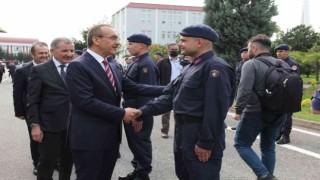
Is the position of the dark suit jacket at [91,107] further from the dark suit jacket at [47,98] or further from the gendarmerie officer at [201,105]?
the dark suit jacket at [47,98]

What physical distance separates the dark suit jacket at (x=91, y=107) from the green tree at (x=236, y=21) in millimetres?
15931

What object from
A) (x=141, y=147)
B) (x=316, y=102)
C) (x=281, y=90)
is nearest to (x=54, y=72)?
(x=141, y=147)

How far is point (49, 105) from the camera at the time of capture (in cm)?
413

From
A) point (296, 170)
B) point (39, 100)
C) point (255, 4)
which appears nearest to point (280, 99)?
point (296, 170)

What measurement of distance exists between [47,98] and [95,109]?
124 cm

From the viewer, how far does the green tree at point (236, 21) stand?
1878 cm

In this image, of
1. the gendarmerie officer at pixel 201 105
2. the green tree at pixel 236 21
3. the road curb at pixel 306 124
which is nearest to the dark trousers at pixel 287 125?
the road curb at pixel 306 124

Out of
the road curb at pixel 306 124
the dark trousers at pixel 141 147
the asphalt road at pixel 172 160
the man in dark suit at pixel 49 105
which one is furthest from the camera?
the road curb at pixel 306 124

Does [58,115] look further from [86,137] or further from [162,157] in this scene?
[162,157]

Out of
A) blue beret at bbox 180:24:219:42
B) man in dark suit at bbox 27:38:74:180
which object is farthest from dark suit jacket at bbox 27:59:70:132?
blue beret at bbox 180:24:219:42

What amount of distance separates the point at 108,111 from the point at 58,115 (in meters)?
1.27

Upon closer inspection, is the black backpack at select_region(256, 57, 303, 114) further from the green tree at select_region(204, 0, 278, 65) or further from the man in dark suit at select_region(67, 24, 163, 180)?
the green tree at select_region(204, 0, 278, 65)

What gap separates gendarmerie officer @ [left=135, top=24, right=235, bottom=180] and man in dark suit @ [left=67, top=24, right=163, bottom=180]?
47cm

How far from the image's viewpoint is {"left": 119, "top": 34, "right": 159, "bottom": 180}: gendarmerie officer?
201 inches
